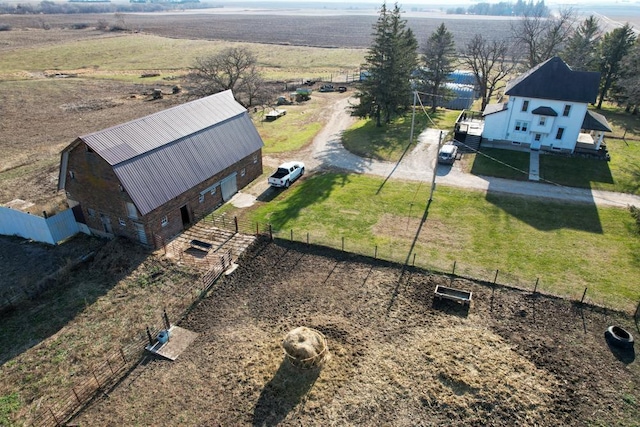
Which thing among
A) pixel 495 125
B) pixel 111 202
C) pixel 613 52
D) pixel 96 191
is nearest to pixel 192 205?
pixel 111 202

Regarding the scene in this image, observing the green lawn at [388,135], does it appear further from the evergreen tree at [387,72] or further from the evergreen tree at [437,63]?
the evergreen tree at [437,63]

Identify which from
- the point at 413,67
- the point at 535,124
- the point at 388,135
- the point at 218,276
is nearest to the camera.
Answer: the point at 218,276

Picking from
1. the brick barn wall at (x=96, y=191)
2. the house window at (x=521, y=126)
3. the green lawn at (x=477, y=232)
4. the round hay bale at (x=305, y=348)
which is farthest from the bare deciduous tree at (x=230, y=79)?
the round hay bale at (x=305, y=348)

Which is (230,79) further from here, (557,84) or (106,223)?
(557,84)

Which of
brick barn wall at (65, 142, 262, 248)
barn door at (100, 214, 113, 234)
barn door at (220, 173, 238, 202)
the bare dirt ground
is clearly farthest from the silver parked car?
barn door at (100, 214, 113, 234)

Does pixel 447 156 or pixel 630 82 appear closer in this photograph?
pixel 447 156
